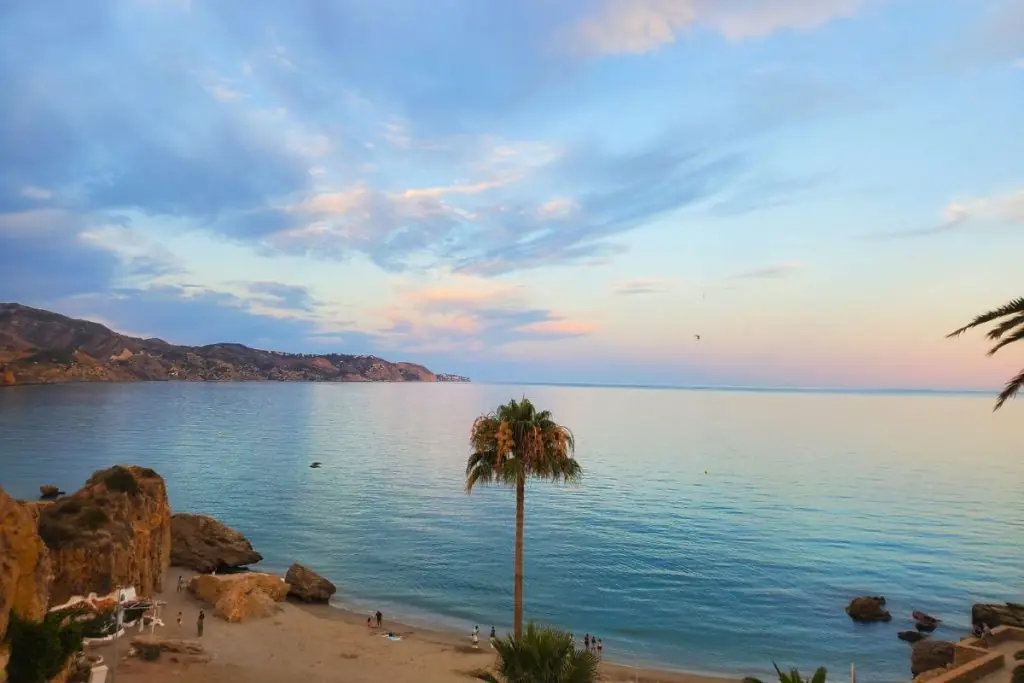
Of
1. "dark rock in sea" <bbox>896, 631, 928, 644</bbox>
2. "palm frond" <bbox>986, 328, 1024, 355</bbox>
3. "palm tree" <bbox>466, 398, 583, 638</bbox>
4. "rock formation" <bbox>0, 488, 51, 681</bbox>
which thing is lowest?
"dark rock in sea" <bbox>896, 631, 928, 644</bbox>

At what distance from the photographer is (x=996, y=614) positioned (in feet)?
129

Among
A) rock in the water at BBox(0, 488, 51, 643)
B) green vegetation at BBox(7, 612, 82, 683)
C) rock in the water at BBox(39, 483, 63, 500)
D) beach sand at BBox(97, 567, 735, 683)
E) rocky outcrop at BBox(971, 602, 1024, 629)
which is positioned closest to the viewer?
green vegetation at BBox(7, 612, 82, 683)

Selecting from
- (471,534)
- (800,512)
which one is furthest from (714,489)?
(471,534)

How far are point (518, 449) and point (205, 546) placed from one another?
4002 cm

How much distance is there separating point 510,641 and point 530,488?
7857cm

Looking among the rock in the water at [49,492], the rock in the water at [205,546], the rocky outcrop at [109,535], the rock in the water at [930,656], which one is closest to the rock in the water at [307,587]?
the rocky outcrop at [109,535]

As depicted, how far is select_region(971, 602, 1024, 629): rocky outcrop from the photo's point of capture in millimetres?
37844

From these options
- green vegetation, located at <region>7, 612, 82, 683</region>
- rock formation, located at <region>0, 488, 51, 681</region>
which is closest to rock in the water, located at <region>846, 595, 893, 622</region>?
green vegetation, located at <region>7, 612, 82, 683</region>

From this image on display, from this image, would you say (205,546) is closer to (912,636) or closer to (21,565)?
(21,565)

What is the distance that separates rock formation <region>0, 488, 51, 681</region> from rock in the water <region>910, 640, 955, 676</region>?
39108 millimetres

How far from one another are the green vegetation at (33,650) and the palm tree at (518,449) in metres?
13.6

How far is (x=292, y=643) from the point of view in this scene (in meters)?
34.0

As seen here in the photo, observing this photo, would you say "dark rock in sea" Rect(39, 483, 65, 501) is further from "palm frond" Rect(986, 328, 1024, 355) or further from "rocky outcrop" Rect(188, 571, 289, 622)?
"palm frond" Rect(986, 328, 1024, 355)

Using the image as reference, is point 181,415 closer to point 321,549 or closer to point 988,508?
point 321,549
